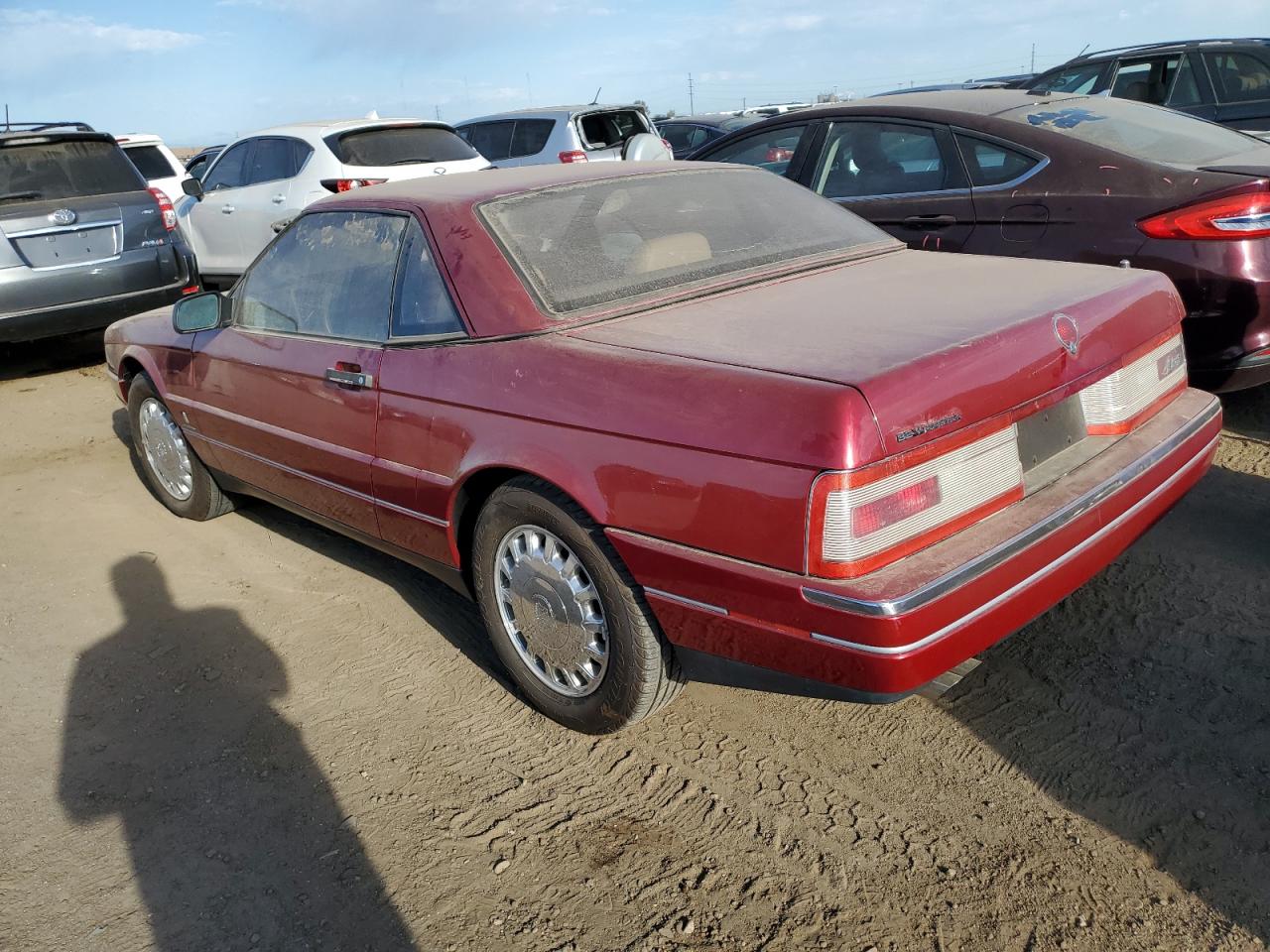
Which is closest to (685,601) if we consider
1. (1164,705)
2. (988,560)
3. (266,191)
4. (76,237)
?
(988,560)

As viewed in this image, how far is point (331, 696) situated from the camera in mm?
3389

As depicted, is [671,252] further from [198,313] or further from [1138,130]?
[1138,130]

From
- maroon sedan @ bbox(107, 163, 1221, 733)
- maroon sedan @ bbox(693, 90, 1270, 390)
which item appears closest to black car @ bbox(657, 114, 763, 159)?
maroon sedan @ bbox(693, 90, 1270, 390)

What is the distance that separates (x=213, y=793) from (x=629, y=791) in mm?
1141

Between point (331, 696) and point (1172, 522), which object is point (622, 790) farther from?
point (1172, 522)

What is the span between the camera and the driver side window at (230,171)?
9.82m

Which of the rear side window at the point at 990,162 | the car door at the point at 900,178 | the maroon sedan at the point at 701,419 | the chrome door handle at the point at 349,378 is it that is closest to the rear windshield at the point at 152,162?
the car door at the point at 900,178

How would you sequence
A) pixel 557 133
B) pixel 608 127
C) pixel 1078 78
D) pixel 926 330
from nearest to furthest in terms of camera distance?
pixel 926 330 < pixel 1078 78 < pixel 557 133 < pixel 608 127

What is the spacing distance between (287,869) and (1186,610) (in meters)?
2.74

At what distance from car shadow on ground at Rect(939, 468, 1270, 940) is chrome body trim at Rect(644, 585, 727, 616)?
92 centimetres

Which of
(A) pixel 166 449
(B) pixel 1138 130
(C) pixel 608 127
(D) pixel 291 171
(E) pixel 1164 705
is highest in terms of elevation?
(D) pixel 291 171

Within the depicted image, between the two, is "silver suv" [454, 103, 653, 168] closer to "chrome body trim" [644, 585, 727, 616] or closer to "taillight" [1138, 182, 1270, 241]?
"taillight" [1138, 182, 1270, 241]

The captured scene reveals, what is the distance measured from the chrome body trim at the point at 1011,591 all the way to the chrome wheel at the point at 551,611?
75 centimetres

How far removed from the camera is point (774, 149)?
6.00 m
